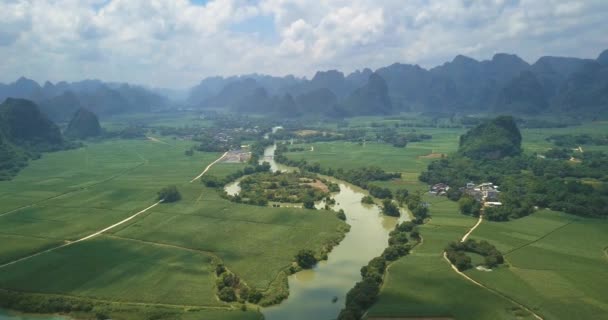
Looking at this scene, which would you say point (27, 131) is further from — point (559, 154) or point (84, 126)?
point (559, 154)

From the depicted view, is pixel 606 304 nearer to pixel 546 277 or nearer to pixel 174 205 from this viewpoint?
pixel 546 277

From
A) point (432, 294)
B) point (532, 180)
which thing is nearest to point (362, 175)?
point (532, 180)

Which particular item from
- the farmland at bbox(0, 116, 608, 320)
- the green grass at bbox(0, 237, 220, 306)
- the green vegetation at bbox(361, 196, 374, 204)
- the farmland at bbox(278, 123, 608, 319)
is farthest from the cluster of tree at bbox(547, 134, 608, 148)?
the green grass at bbox(0, 237, 220, 306)

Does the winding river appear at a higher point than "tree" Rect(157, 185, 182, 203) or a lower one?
lower

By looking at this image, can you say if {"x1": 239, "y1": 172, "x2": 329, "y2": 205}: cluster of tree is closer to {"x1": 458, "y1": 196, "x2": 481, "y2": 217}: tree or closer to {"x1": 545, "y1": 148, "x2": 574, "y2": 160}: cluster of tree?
{"x1": 458, "y1": 196, "x2": 481, "y2": 217}: tree

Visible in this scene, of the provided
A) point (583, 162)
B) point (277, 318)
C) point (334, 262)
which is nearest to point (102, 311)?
point (277, 318)
